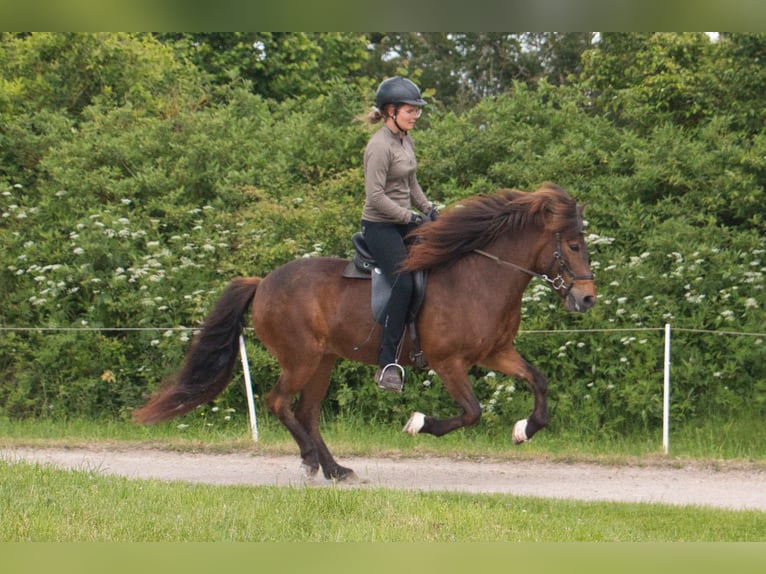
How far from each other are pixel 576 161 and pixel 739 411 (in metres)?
4.30

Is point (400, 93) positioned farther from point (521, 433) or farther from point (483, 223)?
point (521, 433)

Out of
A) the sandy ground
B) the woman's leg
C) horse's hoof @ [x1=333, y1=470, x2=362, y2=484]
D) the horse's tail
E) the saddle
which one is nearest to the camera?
the woman's leg

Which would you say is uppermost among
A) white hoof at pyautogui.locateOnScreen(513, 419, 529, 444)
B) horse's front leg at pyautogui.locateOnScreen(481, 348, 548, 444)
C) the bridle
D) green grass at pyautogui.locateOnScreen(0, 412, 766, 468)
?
the bridle

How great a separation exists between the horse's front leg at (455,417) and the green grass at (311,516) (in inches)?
20.5

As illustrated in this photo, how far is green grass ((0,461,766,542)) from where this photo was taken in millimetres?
6164

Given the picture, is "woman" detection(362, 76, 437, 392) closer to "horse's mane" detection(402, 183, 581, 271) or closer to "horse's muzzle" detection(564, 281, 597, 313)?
"horse's mane" detection(402, 183, 581, 271)

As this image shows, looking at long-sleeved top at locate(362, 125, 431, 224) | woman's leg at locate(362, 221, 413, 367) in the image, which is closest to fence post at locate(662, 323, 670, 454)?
woman's leg at locate(362, 221, 413, 367)

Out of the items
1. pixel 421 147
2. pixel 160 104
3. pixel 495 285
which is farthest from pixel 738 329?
pixel 160 104

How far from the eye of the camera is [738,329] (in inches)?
465

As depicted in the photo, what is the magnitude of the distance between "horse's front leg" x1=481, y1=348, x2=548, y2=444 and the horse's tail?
Answer: 237cm

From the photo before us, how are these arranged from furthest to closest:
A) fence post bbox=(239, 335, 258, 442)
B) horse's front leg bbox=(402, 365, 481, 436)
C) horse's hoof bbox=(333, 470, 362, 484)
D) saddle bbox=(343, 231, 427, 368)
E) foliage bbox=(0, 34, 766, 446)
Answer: foliage bbox=(0, 34, 766, 446) → fence post bbox=(239, 335, 258, 442) → horse's hoof bbox=(333, 470, 362, 484) → saddle bbox=(343, 231, 427, 368) → horse's front leg bbox=(402, 365, 481, 436)

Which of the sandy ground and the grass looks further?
the sandy ground

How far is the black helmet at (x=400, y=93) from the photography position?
8203 millimetres

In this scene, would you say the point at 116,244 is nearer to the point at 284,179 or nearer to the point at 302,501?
the point at 284,179
